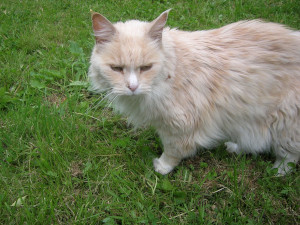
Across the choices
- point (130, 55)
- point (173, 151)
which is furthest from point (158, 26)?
point (173, 151)

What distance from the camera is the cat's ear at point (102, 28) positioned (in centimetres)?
157

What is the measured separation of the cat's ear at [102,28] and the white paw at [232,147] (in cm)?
168

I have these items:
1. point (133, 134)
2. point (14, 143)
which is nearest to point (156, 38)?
point (133, 134)

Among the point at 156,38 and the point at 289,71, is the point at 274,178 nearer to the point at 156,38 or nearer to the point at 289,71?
the point at 289,71

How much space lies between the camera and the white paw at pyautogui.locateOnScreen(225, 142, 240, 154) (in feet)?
7.90

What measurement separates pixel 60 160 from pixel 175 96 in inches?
48.0

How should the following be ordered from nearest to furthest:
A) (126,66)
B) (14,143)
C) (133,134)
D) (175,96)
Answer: (126,66), (175,96), (14,143), (133,134)

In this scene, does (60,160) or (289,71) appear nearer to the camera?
(289,71)

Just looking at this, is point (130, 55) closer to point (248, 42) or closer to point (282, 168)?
point (248, 42)

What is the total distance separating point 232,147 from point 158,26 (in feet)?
5.09

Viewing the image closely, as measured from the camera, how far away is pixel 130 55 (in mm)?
1562

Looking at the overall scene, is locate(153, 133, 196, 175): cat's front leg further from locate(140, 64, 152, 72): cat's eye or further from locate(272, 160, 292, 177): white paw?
locate(272, 160, 292, 177): white paw

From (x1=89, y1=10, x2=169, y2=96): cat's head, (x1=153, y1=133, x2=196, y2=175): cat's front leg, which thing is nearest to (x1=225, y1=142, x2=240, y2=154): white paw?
(x1=153, y1=133, x2=196, y2=175): cat's front leg

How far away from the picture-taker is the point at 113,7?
449 centimetres
